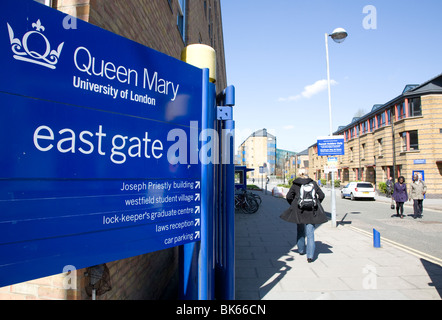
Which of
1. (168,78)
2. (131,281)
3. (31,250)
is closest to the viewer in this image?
(31,250)

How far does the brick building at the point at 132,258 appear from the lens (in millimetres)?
1973

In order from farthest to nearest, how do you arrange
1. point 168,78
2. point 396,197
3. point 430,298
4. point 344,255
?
point 396,197 < point 344,255 < point 430,298 < point 168,78

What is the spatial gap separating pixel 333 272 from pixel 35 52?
17.0 ft

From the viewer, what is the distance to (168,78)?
2021 mm

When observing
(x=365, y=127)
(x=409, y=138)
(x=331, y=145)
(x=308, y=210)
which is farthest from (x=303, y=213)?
(x=365, y=127)

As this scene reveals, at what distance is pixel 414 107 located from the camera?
87.6ft

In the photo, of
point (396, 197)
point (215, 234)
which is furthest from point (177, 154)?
point (396, 197)

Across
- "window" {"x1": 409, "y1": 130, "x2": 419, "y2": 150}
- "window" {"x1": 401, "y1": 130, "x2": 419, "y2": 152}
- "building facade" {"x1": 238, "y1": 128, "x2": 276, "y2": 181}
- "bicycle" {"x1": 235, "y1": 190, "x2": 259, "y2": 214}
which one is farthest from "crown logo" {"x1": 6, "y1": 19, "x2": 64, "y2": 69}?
"building facade" {"x1": 238, "y1": 128, "x2": 276, "y2": 181}

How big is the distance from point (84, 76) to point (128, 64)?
0.33m

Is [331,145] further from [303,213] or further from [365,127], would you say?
[365,127]

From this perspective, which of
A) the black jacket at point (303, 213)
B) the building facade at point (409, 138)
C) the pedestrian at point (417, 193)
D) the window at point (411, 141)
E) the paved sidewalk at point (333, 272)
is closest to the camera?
the paved sidewalk at point (333, 272)

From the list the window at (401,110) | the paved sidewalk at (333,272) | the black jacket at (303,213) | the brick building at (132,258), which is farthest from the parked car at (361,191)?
the brick building at (132,258)

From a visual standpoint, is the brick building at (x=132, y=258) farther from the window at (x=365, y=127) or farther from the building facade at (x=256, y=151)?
the building facade at (x=256, y=151)
